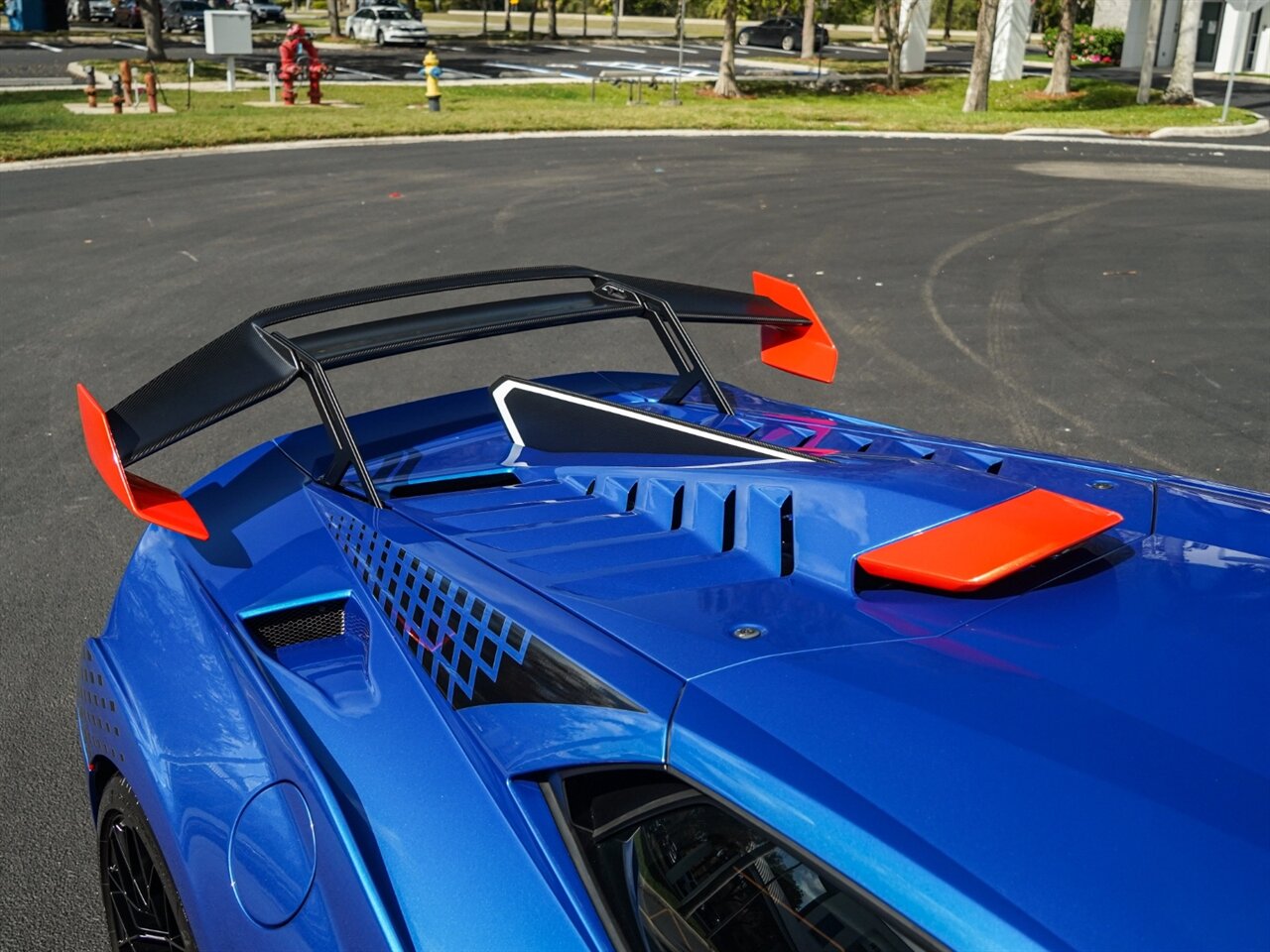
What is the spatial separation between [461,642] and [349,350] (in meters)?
1.09

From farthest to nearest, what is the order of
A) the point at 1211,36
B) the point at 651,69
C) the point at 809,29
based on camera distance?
the point at 809,29 < the point at 1211,36 < the point at 651,69

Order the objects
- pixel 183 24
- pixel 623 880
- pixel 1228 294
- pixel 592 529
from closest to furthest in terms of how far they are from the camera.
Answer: pixel 623 880 < pixel 592 529 < pixel 1228 294 < pixel 183 24

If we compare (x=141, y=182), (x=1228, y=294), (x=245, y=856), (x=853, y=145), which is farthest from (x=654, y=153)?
(x=245, y=856)

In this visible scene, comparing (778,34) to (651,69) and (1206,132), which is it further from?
(1206,132)

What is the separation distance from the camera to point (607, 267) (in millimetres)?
10953

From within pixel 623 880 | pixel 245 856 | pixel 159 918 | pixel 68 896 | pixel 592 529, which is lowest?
pixel 68 896

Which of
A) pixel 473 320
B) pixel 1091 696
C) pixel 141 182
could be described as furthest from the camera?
pixel 141 182

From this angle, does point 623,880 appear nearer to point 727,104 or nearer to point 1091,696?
point 1091,696

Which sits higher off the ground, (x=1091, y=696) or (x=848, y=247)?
(x=1091, y=696)

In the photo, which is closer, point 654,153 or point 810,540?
point 810,540

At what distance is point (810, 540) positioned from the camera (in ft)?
6.97

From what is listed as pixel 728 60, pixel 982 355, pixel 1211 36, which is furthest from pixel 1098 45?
pixel 982 355

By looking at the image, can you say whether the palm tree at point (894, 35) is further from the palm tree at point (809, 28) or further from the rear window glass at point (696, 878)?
the rear window glass at point (696, 878)

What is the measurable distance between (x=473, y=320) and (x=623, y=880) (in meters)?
1.77
